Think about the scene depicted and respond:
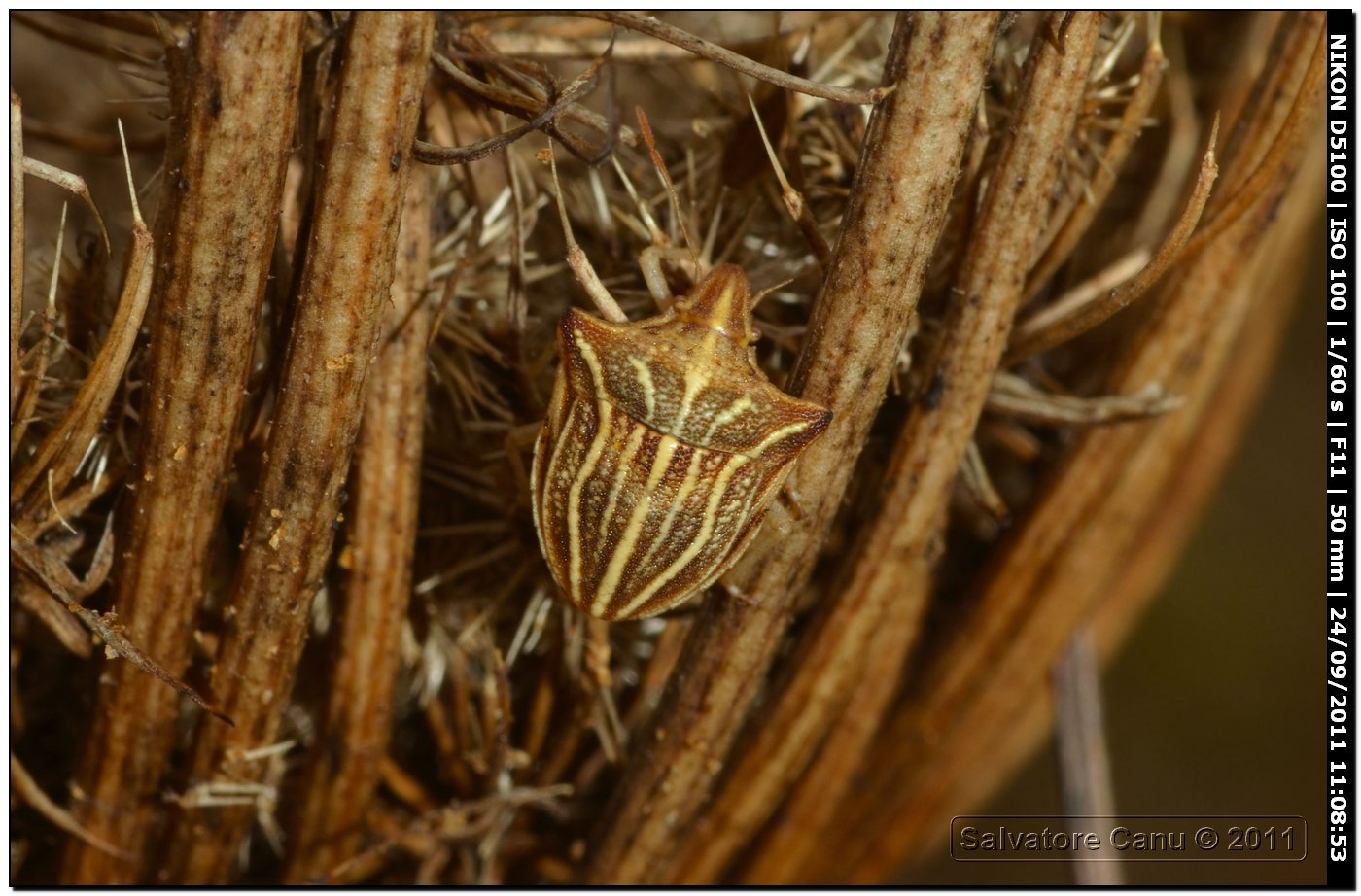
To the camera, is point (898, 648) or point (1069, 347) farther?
point (1069, 347)

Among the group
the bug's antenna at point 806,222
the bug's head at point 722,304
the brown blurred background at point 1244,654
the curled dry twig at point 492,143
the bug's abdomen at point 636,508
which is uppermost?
the curled dry twig at point 492,143

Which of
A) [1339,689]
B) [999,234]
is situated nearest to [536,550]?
[999,234]

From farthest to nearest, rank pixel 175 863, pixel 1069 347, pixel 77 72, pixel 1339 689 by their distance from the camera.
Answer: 1. pixel 77 72
2. pixel 1069 347
3. pixel 1339 689
4. pixel 175 863

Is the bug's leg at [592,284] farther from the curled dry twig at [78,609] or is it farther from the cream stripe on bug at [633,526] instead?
the curled dry twig at [78,609]

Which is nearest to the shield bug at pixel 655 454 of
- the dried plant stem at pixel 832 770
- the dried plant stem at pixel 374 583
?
the dried plant stem at pixel 374 583

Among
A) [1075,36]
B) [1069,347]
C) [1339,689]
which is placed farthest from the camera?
[1069,347]

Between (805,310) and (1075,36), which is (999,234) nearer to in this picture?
(1075,36)
